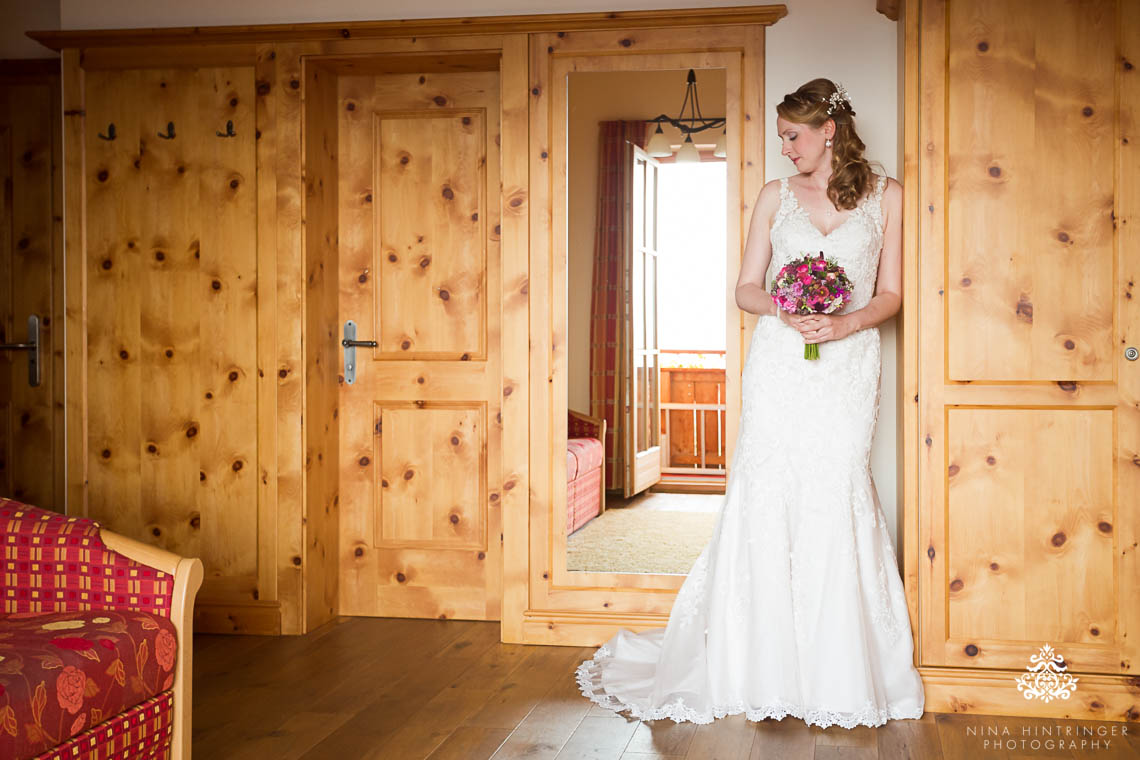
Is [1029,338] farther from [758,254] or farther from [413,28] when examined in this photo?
[413,28]

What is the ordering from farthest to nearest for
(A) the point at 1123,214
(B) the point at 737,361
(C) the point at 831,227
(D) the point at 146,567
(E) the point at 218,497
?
(E) the point at 218,497 < (B) the point at 737,361 < (C) the point at 831,227 < (A) the point at 1123,214 < (D) the point at 146,567

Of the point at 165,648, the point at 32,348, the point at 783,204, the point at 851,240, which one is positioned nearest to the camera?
the point at 165,648

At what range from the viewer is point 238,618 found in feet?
12.9

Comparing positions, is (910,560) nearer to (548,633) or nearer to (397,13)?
(548,633)

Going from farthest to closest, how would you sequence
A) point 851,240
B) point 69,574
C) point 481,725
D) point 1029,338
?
point 851,240 → point 1029,338 → point 481,725 → point 69,574

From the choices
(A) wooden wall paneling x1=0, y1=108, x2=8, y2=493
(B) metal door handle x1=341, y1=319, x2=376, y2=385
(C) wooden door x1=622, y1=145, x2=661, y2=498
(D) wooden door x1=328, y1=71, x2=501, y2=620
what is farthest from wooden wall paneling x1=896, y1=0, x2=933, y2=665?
(A) wooden wall paneling x1=0, y1=108, x2=8, y2=493

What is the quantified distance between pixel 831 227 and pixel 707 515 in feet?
3.81

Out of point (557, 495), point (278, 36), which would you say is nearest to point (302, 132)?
point (278, 36)

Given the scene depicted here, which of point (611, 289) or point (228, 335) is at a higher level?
point (611, 289)

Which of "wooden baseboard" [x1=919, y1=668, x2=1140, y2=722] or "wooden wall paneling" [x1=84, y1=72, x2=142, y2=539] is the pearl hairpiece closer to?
"wooden baseboard" [x1=919, y1=668, x2=1140, y2=722]

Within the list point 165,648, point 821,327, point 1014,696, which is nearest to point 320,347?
point 165,648

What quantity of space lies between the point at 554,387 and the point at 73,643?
2.02m

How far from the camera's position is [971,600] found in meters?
3.01

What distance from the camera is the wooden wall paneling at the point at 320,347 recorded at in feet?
12.8
